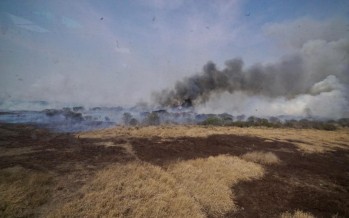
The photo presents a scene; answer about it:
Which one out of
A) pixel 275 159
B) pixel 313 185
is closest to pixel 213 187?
pixel 313 185

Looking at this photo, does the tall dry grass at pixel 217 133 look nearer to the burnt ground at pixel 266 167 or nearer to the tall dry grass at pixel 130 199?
the burnt ground at pixel 266 167

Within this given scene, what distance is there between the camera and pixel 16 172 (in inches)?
482

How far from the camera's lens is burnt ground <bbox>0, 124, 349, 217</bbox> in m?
10.8

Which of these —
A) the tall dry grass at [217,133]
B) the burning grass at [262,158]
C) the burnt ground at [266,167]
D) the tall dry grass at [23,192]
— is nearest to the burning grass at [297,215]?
A: the burnt ground at [266,167]

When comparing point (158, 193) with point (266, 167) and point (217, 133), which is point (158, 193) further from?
A: point (217, 133)

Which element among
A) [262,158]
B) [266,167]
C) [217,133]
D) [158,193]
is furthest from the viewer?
[217,133]

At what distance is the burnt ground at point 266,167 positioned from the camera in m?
10.8

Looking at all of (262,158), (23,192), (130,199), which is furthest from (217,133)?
(23,192)

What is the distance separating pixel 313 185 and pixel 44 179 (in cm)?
1369

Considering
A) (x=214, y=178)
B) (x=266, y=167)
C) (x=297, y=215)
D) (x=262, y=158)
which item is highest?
(x=262, y=158)

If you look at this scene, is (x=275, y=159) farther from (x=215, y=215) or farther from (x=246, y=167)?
(x=215, y=215)

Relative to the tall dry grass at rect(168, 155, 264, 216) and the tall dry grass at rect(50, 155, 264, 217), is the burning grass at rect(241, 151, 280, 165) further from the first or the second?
the tall dry grass at rect(50, 155, 264, 217)

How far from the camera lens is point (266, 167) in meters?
16.7

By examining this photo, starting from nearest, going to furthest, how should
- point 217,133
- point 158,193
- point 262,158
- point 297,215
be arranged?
point 297,215 < point 158,193 < point 262,158 < point 217,133
